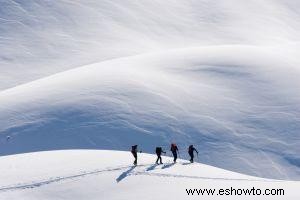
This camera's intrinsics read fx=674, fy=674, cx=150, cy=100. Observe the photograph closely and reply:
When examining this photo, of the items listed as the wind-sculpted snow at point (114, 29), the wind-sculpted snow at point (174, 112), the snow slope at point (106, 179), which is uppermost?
the wind-sculpted snow at point (114, 29)

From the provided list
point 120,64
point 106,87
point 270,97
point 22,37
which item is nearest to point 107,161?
point 106,87

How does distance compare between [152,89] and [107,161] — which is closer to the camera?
[107,161]

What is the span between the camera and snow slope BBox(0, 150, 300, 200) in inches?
855

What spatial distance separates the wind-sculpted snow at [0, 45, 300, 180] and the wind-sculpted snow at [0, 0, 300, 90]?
1303 cm

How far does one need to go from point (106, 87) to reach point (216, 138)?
8.13 meters

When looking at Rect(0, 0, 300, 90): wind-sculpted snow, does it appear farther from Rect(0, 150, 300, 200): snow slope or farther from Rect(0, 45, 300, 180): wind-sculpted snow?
Rect(0, 150, 300, 200): snow slope

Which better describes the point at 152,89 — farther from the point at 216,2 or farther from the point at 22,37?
the point at 216,2

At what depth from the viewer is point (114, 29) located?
72812 mm

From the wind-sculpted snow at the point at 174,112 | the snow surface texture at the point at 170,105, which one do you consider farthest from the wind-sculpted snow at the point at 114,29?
the wind-sculpted snow at the point at 174,112

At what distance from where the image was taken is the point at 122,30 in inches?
2872

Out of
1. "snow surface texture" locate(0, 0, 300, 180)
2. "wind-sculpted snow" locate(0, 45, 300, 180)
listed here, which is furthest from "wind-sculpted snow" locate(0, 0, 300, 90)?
"wind-sculpted snow" locate(0, 45, 300, 180)

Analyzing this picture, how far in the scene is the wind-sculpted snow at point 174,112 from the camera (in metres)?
37.3

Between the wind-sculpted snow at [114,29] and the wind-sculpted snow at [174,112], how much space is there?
1303cm

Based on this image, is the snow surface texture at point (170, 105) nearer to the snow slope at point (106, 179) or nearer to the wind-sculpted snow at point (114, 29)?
the wind-sculpted snow at point (114, 29)
